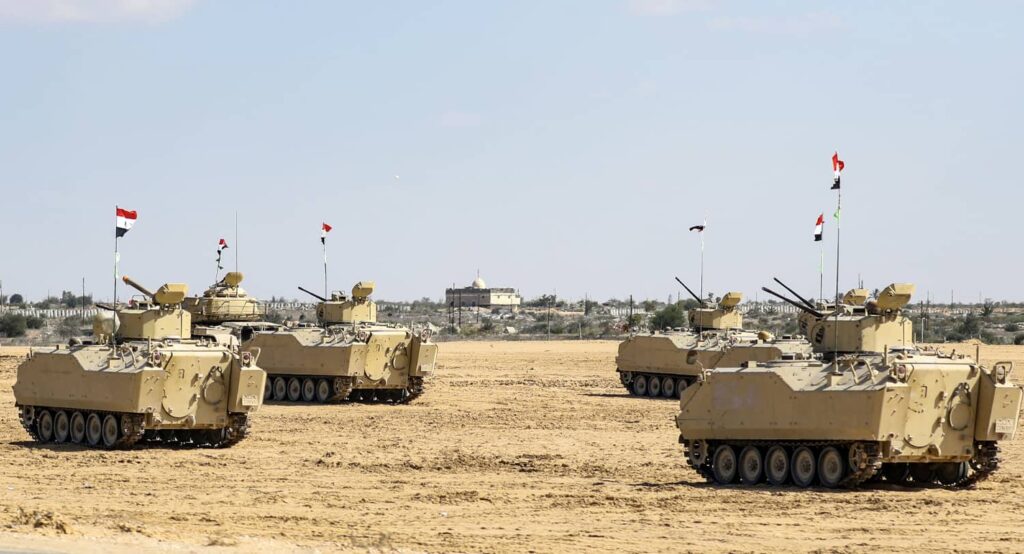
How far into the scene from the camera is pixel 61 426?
106 feet

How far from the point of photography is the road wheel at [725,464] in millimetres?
25000

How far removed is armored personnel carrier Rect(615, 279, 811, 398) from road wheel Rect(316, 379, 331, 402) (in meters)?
8.93

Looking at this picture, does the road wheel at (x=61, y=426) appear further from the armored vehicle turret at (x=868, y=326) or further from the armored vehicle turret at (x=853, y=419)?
the armored vehicle turret at (x=868, y=326)

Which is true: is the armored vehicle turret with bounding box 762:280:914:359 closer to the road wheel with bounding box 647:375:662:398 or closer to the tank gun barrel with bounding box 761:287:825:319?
the tank gun barrel with bounding box 761:287:825:319

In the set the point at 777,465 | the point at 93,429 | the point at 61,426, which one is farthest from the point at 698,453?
the point at 61,426

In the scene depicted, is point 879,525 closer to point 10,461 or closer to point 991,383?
point 991,383

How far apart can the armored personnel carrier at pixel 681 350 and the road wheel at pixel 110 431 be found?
60.3 ft

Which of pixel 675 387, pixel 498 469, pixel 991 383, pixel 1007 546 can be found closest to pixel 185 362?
pixel 498 469

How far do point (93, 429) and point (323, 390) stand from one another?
13.4m

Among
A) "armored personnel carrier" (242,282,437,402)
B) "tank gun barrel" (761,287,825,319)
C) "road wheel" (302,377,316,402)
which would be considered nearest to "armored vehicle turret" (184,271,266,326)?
"armored personnel carrier" (242,282,437,402)

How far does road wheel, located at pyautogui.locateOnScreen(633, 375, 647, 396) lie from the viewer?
49.2 metres

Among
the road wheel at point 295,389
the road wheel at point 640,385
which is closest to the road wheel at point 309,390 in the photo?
the road wheel at point 295,389

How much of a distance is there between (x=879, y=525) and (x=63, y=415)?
1742 centimetres

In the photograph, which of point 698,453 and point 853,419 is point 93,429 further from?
point 853,419
